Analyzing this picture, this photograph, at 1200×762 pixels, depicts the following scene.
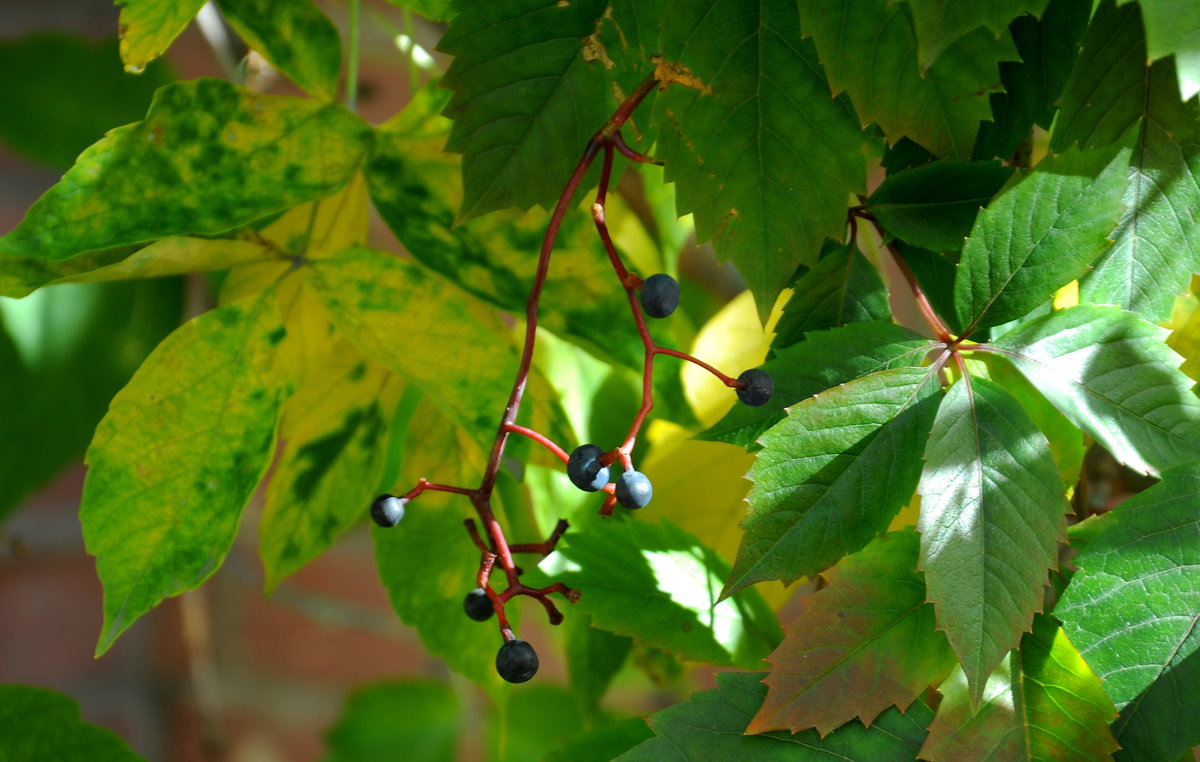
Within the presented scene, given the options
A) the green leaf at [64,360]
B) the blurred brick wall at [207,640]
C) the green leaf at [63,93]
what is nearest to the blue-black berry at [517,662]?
the green leaf at [64,360]

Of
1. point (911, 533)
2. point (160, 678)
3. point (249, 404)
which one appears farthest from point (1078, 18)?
point (160, 678)

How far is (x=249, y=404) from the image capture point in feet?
1.35

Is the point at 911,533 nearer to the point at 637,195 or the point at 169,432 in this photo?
the point at 169,432

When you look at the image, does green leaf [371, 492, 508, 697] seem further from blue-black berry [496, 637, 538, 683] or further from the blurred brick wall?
the blurred brick wall

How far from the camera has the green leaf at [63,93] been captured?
0.74 meters

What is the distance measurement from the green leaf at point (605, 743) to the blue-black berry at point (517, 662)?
9 cm

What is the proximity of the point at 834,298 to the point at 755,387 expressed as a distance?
2.6 inches

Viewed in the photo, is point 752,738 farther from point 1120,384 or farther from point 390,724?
point 390,724

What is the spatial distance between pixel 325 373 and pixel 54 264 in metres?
0.16

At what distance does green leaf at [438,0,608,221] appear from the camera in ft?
1.22

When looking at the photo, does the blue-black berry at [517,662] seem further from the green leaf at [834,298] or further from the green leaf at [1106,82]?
the green leaf at [1106,82]

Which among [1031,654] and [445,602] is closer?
[1031,654]

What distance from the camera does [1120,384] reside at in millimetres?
310

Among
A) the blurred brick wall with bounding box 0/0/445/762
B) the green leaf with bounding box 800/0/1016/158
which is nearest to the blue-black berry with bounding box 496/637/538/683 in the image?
the green leaf with bounding box 800/0/1016/158
